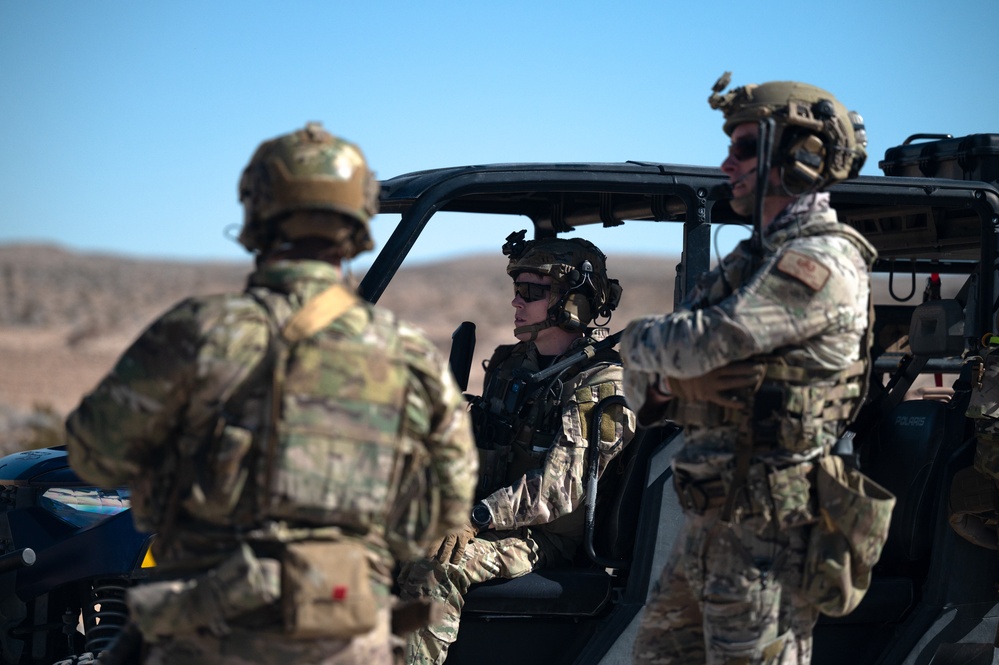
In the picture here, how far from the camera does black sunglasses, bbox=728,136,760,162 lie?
3494 mm

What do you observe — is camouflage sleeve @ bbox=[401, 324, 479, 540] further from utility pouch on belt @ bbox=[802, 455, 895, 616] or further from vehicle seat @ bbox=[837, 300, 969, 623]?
vehicle seat @ bbox=[837, 300, 969, 623]

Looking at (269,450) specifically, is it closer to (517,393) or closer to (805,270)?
(805,270)

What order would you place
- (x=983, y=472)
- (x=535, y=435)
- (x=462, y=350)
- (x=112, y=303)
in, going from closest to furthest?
(x=983, y=472) → (x=535, y=435) → (x=462, y=350) → (x=112, y=303)

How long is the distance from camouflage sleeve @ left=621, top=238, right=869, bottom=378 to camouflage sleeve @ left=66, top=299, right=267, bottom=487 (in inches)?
45.3

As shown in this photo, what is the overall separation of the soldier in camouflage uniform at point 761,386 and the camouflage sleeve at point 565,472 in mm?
840

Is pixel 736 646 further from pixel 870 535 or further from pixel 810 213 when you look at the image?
pixel 810 213

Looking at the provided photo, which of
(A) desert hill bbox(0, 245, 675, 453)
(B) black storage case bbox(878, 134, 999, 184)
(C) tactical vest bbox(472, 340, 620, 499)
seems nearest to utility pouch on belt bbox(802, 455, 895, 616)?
(C) tactical vest bbox(472, 340, 620, 499)

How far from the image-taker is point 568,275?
16.2ft

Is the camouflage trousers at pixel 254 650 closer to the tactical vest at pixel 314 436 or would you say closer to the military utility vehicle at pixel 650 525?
the tactical vest at pixel 314 436

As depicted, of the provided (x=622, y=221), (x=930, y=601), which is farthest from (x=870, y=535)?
(x=622, y=221)

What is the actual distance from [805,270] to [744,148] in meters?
0.47

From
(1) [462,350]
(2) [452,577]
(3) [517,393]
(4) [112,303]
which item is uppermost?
(1) [462,350]

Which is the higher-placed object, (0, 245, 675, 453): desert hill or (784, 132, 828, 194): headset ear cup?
(784, 132, 828, 194): headset ear cup

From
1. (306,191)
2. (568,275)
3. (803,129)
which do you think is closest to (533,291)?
(568,275)
